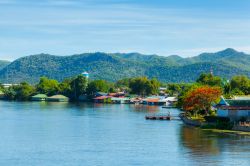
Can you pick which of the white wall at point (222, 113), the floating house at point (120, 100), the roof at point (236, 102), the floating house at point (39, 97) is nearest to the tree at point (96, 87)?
the floating house at point (39, 97)

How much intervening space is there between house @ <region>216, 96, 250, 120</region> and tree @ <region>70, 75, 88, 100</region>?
113785 mm

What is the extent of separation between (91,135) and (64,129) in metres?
8.01

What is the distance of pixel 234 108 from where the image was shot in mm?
72438

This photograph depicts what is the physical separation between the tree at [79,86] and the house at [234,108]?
373 feet

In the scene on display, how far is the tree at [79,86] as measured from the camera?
618 feet

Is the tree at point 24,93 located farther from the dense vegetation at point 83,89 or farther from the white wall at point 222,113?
the white wall at point 222,113

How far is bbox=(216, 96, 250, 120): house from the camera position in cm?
7188

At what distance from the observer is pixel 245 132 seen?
64562 millimetres

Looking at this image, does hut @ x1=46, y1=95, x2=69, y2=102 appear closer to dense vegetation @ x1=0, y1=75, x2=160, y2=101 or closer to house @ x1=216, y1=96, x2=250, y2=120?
dense vegetation @ x1=0, y1=75, x2=160, y2=101

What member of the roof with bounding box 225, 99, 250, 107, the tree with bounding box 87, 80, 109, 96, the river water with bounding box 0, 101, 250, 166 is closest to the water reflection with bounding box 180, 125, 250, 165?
the river water with bounding box 0, 101, 250, 166

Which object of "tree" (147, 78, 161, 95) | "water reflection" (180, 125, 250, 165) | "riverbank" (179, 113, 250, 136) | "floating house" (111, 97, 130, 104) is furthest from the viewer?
"tree" (147, 78, 161, 95)

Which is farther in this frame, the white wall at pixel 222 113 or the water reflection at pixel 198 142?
the white wall at pixel 222 113

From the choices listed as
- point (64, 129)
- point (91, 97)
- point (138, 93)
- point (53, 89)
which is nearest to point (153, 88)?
point (138, 93)

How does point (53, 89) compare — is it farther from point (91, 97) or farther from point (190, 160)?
point (190, 160)
